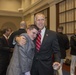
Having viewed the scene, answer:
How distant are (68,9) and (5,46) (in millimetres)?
3894

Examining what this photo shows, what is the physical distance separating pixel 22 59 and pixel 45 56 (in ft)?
1.50

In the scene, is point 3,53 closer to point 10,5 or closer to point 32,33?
point 32,33

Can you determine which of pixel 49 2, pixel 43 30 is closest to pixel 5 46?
pixel 43 30

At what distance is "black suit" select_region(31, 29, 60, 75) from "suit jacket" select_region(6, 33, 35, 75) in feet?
0.85

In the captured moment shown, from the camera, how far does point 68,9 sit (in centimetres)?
726

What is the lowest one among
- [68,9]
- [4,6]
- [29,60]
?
[29,60]

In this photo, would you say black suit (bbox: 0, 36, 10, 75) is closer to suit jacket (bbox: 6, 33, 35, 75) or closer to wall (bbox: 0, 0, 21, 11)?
suit jacket (bbox: 6, 33, 35, 75)

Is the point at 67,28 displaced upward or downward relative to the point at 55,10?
downward

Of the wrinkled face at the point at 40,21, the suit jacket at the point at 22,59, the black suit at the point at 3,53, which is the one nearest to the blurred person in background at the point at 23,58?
the suit jacket at the point at 22,59

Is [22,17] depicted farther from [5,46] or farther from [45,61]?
[45,61]

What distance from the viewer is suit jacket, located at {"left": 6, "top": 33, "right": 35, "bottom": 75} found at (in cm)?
243

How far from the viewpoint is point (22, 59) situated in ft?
7.95

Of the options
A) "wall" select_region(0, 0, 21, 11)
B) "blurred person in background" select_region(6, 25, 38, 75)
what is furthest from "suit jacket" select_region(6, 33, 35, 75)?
"wall" select_region(0, 0, 21, 11)

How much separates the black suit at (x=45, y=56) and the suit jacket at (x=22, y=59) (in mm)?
260
